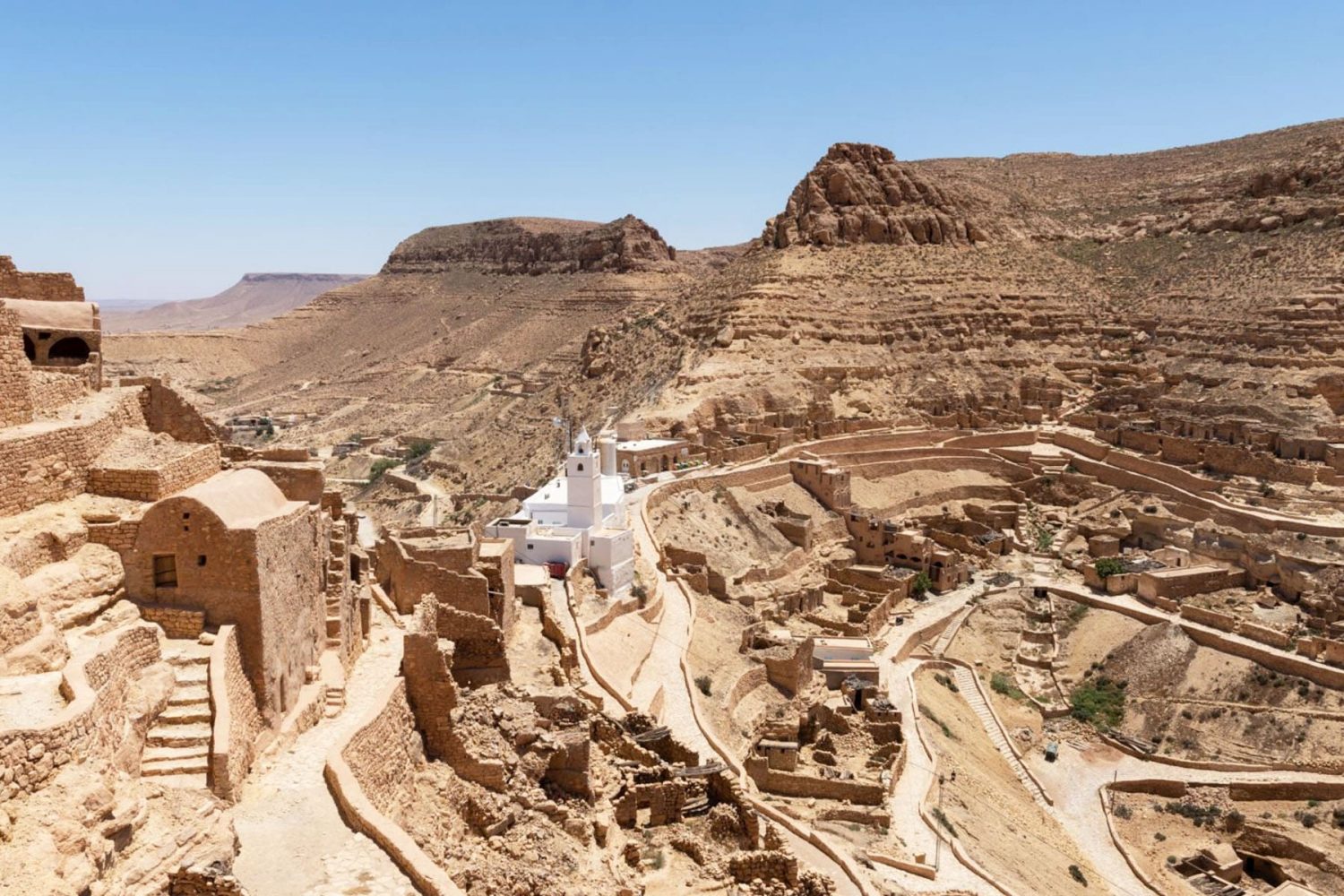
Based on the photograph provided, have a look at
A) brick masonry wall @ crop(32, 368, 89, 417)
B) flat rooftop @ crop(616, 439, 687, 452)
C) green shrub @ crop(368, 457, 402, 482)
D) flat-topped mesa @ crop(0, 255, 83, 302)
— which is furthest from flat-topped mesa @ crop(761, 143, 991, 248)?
brick masonry wall @ crop(32, 368, 89, 417)

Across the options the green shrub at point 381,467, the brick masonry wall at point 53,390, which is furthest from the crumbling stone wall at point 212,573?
the green shrub at point 381,467

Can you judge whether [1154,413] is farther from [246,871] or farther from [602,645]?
[246,871]

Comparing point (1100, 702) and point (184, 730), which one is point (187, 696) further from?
point (1100, 702)

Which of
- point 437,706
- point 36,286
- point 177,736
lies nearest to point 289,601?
point 437,706

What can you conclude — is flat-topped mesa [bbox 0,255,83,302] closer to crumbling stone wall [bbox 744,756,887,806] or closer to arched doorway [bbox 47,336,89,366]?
arched doorway [bbox 47,336,89,366]

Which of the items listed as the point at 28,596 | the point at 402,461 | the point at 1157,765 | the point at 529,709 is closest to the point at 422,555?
the point at 529,709

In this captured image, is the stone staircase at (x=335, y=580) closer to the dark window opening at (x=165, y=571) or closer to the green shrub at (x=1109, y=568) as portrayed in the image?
the dark window opening at (x=165, y=571)
